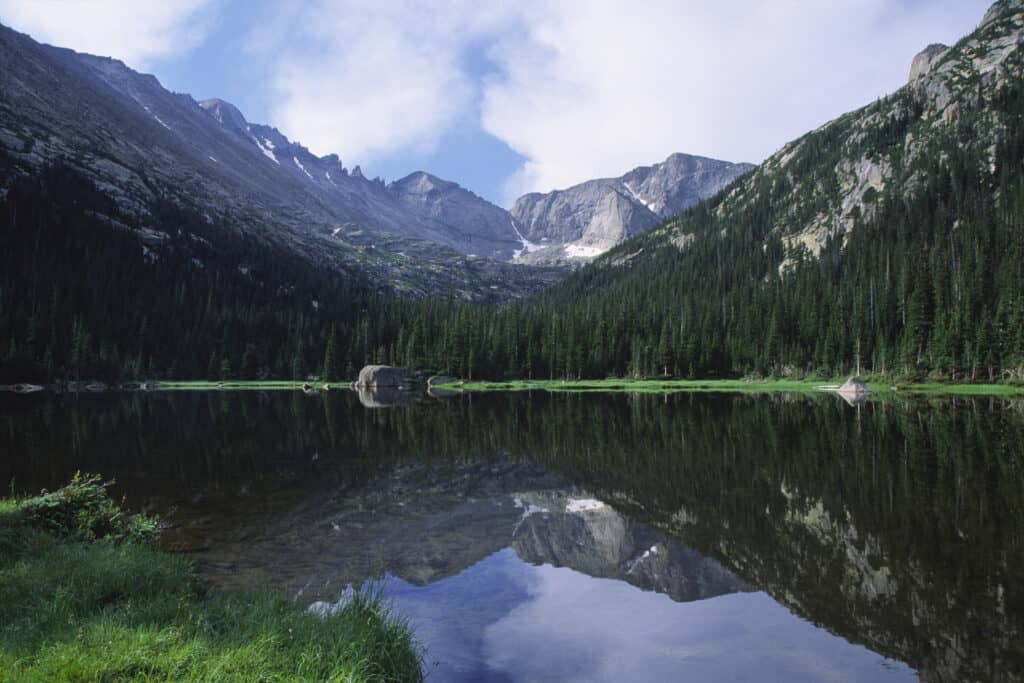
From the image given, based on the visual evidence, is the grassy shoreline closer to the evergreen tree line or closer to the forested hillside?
the evergreen tree line

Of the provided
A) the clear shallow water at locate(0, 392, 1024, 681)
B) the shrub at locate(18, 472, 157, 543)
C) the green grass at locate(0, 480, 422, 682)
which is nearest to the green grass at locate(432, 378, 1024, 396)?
the clear shallow water at locate(0, 392, 1024, 681)

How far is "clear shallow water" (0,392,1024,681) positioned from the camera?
883 cm

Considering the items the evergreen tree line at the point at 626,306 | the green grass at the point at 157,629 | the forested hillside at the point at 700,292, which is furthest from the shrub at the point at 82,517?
the forested hillside at the point at 700,292

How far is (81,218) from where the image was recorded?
149125 mm

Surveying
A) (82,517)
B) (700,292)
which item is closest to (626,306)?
(700,292)

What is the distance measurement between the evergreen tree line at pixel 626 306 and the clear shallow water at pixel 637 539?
213 ft

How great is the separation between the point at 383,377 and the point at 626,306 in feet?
197

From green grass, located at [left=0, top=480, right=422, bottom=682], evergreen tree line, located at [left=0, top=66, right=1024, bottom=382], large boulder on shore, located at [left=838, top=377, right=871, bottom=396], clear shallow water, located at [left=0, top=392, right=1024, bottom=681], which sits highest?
evergreen tree line, located at [left=0, top=66, right=1024, bottom=382]

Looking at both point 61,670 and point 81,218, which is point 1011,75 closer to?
point 61,670

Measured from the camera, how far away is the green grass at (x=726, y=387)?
6600cm

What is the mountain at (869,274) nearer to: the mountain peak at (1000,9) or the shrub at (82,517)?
the mountain peak at (1000,9)

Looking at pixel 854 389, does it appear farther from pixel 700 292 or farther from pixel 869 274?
pixel 700 292

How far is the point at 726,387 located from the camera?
9244cm

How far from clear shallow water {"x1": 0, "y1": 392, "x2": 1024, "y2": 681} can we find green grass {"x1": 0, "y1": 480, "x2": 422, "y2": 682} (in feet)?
5.21
